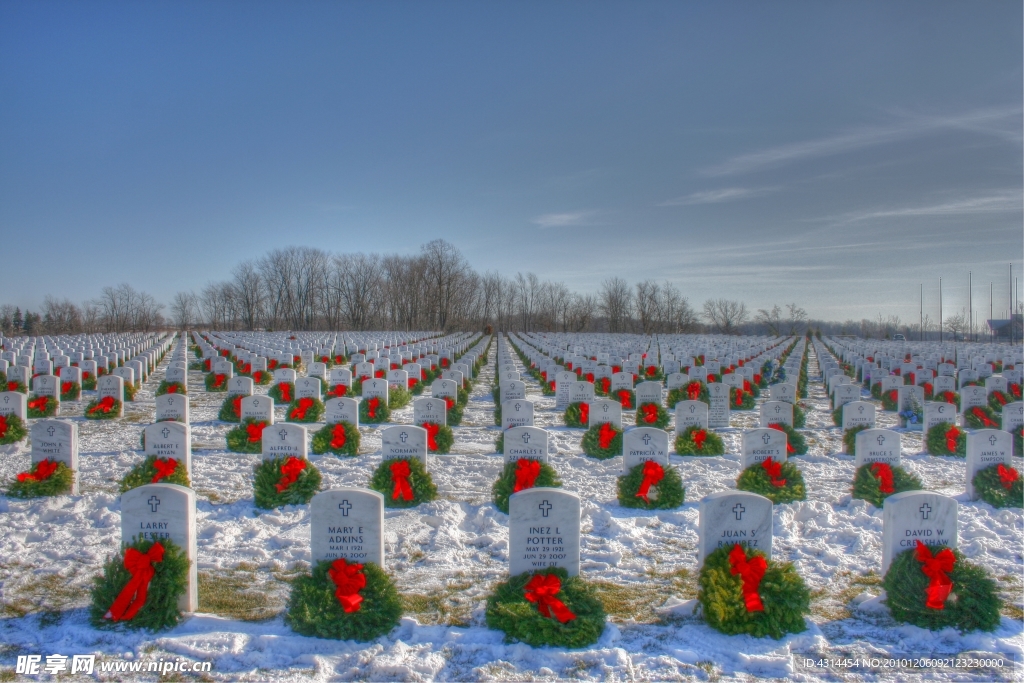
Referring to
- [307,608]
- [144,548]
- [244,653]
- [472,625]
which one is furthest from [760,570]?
[144,548]

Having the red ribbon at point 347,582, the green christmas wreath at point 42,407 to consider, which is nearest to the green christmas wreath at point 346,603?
the red ribbon at point 347,582

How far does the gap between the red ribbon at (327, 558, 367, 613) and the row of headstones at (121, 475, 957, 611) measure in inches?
6.5

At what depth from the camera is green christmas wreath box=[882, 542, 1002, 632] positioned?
425cm

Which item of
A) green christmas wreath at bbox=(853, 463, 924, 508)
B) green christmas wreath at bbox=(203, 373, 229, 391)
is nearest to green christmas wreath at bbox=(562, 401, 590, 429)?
green christmas wreath at bbox=(853, 463, 924, 508)

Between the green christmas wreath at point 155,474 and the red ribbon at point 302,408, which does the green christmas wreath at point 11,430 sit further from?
the green christmas wreath at point 155,474

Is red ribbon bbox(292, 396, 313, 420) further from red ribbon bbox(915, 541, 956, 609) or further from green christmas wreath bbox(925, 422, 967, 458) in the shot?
green christmas wreath bbox(925, 422, 967, 458)

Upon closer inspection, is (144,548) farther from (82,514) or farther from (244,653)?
(82,514)

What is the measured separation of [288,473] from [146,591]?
272 cm

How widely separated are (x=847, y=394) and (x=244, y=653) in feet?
44.6

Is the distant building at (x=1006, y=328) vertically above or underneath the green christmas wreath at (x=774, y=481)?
above

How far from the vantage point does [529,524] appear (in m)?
4.55

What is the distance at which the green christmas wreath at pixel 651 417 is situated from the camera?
1142cm

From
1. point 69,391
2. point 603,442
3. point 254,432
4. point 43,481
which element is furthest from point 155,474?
point 69,391

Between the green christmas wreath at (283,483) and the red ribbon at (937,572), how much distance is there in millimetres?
5713
